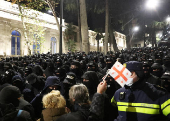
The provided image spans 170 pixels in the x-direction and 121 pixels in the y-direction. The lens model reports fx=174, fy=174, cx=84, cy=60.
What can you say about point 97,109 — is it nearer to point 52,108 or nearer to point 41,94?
point 52,108

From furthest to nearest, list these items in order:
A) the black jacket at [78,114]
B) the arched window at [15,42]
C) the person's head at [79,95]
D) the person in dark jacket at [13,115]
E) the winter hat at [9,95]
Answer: the arched window at [15,42] → the winter hat at [9,95] → the person's head at [79,95] → the person in dark jacket at [13,115] → the black jacket at [78,114]

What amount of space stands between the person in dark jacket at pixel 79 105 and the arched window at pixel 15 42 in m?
24.4

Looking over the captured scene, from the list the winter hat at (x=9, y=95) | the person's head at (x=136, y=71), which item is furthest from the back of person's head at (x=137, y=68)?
the winter hat at (x=9, y=95)

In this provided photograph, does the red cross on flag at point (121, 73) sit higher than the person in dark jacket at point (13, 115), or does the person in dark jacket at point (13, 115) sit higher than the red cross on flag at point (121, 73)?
the red cross on flag at point (121, 73)

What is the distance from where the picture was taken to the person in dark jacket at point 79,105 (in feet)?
7.60

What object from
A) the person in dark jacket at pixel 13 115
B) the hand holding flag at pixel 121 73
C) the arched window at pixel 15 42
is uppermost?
the arched window at pixel 15 42

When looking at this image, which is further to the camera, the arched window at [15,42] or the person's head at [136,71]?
the arched window at [15,42]

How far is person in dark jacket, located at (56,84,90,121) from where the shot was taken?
2.32 m

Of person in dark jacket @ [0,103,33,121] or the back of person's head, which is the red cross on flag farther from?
person in dark jacket @ [0,103,33,121]

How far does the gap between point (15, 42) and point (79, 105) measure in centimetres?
2508

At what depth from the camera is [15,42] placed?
25.3 meters

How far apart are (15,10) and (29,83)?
72.3ft

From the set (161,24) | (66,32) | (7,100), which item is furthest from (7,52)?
(161,24)

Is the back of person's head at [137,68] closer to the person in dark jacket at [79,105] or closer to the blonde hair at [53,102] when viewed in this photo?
the person in dark jacket at [79,105]
